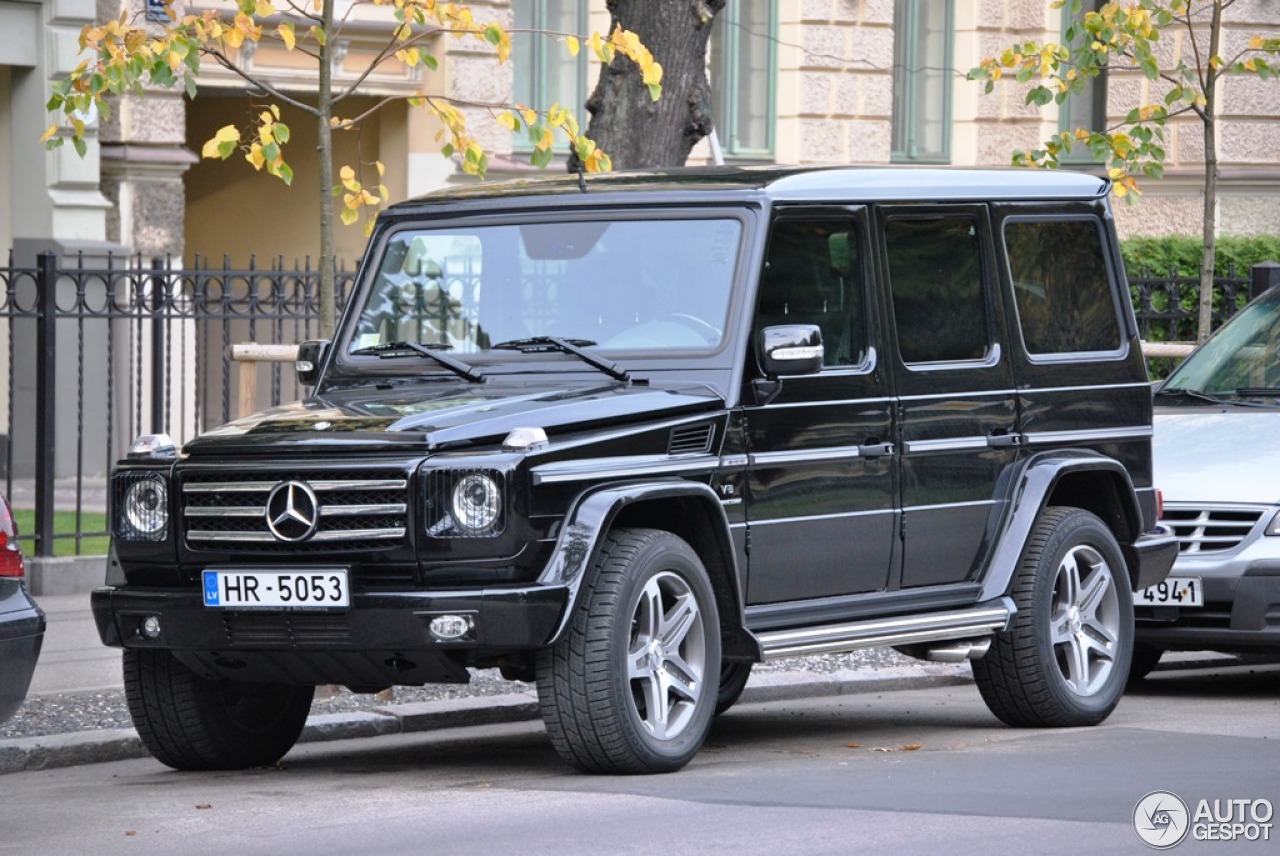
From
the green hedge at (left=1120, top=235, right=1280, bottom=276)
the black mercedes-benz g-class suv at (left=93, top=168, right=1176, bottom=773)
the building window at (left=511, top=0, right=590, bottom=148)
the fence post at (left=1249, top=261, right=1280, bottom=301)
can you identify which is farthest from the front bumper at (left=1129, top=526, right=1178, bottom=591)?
the green hedge at (left=1120, top=235, right=1280, bottom=276)

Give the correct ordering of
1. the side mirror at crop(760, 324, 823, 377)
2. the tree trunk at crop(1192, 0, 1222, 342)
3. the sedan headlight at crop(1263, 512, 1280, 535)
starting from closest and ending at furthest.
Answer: the side mirror at crop(760, 324, 823, 377), the sedan headlight at crop(1263, 512, 1280, 535), the tree trunk at crop(1192, 0, 1222, 342)

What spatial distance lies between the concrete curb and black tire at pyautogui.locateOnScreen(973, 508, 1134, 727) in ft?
5.22

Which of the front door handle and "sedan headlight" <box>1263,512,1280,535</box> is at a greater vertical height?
the front door handle

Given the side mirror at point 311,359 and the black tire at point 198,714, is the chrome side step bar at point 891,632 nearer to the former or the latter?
the black tire at point 198,714

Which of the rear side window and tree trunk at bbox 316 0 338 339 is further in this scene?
tree trunk at bbox 316 0 338 339

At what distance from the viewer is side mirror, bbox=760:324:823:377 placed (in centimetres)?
835

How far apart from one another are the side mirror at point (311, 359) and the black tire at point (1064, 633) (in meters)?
2.75

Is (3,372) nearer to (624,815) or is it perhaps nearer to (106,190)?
(106,190)

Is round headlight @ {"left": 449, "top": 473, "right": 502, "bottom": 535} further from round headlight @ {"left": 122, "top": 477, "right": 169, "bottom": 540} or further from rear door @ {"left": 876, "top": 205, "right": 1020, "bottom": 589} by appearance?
rear door @ {"left": 876, "top": 205, "right": 1020, "bottom": 589}

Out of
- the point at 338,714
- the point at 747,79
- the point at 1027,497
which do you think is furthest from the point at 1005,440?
the point at 747,79

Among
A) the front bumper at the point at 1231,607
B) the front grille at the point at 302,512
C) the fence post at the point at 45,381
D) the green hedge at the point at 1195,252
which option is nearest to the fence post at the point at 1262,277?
the front bumper at the point at 1231,607

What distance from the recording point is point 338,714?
9.84m

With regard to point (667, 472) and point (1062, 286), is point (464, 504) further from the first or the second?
point (1062, 286)

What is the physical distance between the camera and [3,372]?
19.1m
